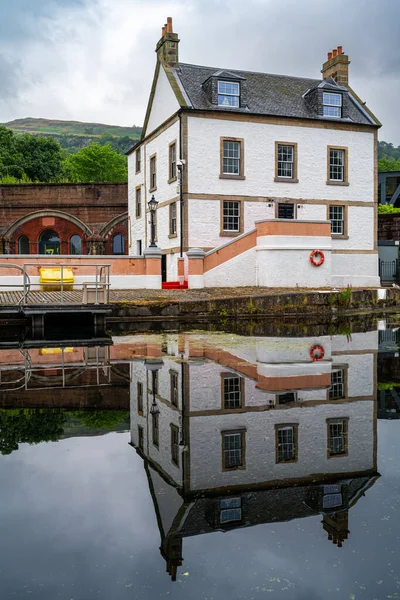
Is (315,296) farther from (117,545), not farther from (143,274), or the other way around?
(117,545)

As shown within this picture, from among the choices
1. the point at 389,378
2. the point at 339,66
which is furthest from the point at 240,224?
the point at 389,378

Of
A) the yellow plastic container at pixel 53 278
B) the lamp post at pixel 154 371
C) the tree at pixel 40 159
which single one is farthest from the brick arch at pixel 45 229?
the lamp post at pixel 154 371

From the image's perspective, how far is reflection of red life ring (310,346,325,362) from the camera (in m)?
10.4

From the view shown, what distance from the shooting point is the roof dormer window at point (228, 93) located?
88.2 ft

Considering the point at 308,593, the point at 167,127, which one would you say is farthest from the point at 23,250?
the point at 308,593

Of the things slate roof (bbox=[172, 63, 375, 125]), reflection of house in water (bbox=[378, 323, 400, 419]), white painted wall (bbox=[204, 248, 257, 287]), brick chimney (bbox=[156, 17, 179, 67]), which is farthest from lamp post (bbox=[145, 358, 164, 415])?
brick chimney (bbox=[156, 17, 179, 67])

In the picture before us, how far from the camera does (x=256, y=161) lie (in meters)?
27.3

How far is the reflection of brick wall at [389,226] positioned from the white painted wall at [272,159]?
10223 millimetres

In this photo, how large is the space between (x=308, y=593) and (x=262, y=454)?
6.89 feet

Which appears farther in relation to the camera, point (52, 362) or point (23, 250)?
point (23, 250)

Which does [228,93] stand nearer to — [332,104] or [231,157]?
[231,157]

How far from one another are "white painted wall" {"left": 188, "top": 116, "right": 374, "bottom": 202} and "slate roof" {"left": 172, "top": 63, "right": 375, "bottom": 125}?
0.66 m

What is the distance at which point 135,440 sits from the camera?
5.78 metres

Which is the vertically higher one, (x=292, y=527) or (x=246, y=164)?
(x=246, y=164)
